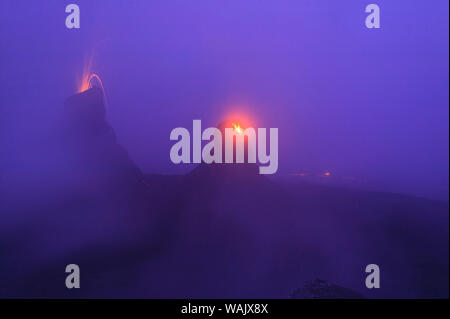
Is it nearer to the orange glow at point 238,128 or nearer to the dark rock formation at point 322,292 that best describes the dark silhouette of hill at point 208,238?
the dark rock formation at point 322,292

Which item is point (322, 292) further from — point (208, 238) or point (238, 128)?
point (238, 128)

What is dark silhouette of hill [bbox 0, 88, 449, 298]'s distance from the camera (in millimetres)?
2570

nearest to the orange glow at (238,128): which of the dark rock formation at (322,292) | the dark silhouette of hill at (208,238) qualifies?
the dark silhouette of hill at (208,238)

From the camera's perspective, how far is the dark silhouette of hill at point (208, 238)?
257 cm

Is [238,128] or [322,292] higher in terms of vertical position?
[238,128]

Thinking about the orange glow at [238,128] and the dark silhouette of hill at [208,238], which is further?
the orange glow at [238,128]

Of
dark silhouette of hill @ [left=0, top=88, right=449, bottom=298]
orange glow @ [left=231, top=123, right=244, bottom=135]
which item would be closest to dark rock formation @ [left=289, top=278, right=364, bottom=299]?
dark silhouette of hill @ [left=0, top=88, right=449, bottom=298]

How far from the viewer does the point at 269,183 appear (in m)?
2.90

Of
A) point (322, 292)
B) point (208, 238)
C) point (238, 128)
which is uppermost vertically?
point (238, 128)

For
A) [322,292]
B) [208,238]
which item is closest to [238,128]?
[208,238]

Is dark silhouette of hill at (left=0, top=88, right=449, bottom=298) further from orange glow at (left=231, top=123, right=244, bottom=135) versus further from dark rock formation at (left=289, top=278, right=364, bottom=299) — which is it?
orange glow at (left=231, top=123, right=244, bottom=135)

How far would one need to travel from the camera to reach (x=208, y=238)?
9.05 ft
